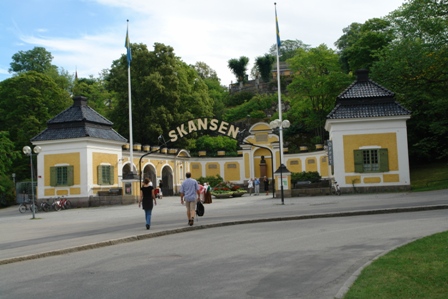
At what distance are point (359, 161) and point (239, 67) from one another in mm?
91306

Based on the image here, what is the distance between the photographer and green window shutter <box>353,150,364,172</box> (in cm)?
3397

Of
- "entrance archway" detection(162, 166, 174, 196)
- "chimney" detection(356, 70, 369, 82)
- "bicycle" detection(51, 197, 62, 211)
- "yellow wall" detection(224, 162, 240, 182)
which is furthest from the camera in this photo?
"yellow wall" detection(224, 162, 240, 182)

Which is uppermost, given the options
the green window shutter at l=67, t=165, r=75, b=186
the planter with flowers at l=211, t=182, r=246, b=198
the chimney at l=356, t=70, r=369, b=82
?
the chimney at l=356, t=70, r=369, b=82

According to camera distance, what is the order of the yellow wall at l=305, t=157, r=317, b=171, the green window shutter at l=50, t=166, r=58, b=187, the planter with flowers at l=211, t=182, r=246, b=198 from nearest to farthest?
1. the green window shutter at l=50, t=166, r=58, b=187
2. the planter with flowers at l=211, t=182, r=246, b=198
3. the yellow wall at l=305, t=157, r=317, b=171

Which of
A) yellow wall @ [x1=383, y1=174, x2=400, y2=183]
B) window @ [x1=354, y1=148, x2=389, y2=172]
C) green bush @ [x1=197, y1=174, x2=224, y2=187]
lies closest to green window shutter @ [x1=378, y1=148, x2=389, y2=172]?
window @ [x1=354, y1=148, x2=389, y2=172]

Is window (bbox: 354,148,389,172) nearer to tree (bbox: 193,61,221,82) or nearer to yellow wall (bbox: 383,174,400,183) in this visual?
yellow wall (bbox: 383,174,400,183)

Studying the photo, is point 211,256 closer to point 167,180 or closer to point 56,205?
point 56,205

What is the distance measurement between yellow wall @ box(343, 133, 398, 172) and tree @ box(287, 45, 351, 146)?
23062mm

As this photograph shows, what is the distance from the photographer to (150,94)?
54469 mm

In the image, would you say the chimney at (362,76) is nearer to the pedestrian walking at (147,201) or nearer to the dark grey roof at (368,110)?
the dark grey roof at (368,110)

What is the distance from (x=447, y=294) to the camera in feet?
20.5

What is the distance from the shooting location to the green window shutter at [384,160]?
3375 centimetres

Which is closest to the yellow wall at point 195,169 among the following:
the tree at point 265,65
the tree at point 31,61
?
the tree at point 31,61

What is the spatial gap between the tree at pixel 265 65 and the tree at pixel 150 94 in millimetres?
59433
